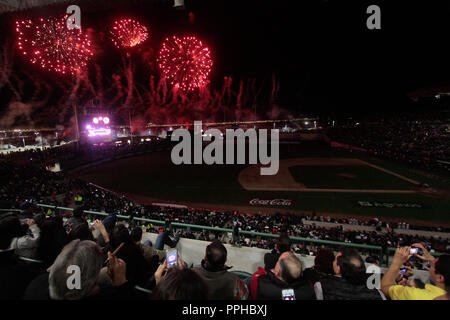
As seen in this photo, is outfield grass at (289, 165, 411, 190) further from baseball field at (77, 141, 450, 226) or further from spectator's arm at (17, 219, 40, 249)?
spectator's arm at (17, 219, 40, 249)

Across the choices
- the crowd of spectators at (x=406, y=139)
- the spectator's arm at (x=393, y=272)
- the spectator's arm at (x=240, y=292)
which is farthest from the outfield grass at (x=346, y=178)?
the spectator's arm at (x=240, y=292)

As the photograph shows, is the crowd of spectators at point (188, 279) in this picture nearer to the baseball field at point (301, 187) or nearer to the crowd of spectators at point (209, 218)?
the crowd of spectators at point (209, 218)

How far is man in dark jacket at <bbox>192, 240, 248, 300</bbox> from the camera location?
2604mm

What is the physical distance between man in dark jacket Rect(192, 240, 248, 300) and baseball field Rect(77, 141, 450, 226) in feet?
56.7

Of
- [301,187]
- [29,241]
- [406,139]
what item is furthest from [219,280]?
[406,139]

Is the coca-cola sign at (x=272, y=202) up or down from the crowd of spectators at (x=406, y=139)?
down

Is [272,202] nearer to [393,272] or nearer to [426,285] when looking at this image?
[393,272]

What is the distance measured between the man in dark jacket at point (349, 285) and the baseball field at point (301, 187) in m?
17.2

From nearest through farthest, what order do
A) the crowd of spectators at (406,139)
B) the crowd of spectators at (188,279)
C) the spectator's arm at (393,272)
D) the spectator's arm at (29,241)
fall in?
the crowd of spectators at (188,279)
the spectator's arm at (393,272)
the spectator's arm at (29,241)
the crowd of spectators at (406,139)

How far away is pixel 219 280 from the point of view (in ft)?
8.81

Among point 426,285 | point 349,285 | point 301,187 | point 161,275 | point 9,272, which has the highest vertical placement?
point 9,272

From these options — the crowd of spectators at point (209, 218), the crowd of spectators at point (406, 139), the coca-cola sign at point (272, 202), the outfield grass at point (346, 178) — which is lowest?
the coca-cola sign at point (272, 202)

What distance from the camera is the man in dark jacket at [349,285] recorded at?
2568 millimetres

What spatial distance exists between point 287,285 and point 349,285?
599 mm
